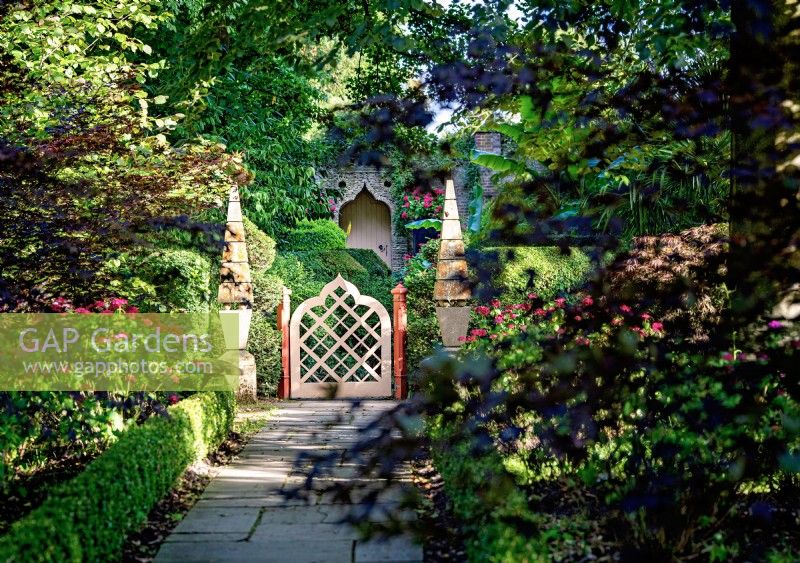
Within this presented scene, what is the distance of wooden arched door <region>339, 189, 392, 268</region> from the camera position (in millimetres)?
26828

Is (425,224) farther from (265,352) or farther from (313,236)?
(265,352)

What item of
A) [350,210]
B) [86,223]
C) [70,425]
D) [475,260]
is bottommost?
[70,425]

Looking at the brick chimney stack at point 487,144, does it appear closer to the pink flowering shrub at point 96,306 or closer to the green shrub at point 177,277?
the green shrub at point 177,277

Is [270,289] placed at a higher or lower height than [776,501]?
higher

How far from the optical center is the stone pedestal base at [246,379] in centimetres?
1087

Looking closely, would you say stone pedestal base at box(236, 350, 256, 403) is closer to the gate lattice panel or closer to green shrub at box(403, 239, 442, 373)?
the gate lattice panel

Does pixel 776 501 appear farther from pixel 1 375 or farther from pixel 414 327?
pixel 414 327

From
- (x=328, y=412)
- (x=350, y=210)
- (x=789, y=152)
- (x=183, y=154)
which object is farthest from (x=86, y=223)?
(x=350, y=210)

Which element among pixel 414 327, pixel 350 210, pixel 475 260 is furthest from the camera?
pixel 350 210

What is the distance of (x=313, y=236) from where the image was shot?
1820 centimetres

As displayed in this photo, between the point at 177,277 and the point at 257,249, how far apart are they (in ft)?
8.27

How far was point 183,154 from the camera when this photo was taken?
8.98 m

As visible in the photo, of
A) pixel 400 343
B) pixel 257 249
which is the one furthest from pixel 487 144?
pixel 400 343

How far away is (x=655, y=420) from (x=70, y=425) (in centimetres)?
414
